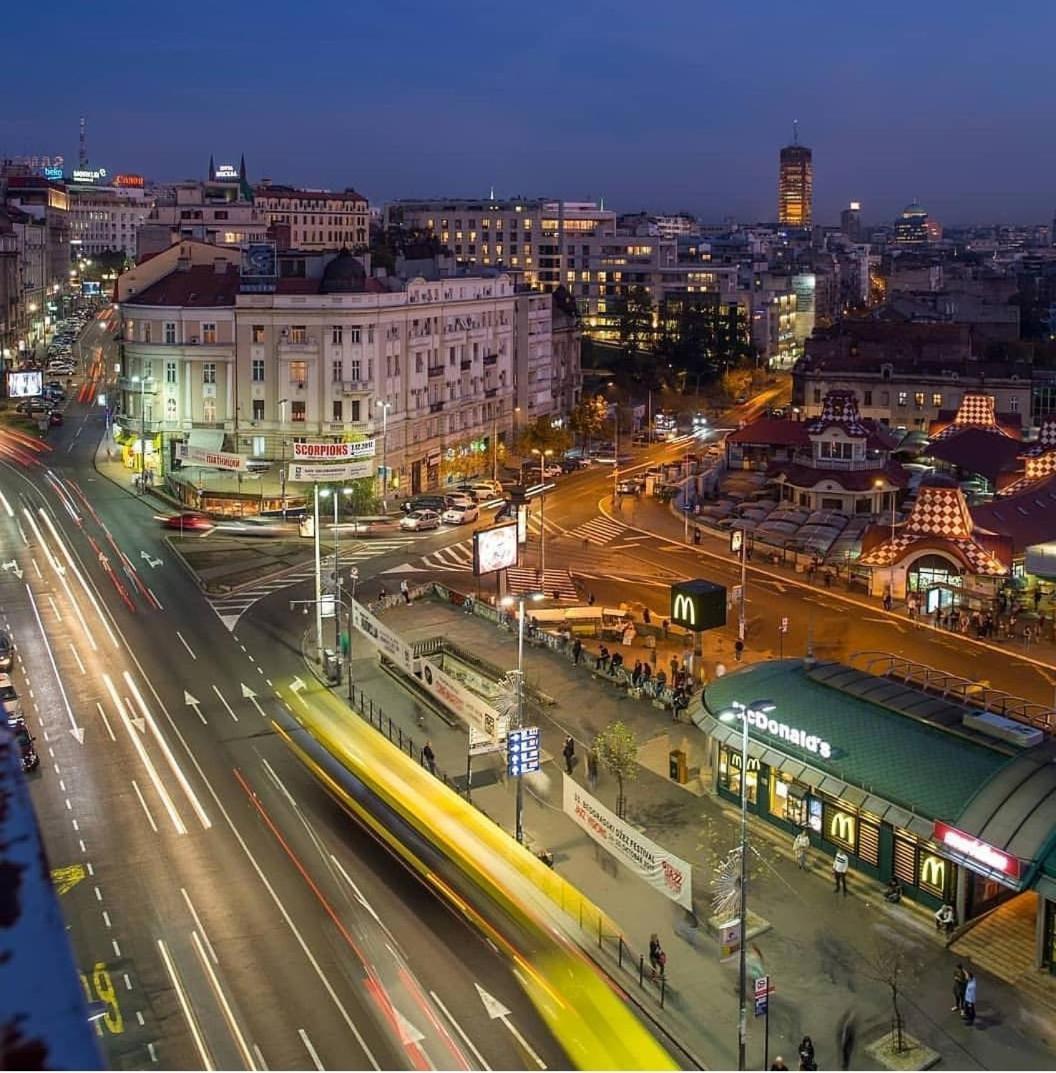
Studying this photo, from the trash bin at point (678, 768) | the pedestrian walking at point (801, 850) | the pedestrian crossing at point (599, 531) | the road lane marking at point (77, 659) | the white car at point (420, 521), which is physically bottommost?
the pedestrian walking at point (801, 850)

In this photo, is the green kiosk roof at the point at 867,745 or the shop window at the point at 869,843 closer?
the green kiosk roof at the point at 867,745

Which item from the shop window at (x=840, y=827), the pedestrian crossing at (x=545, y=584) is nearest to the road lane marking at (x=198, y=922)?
the shop window at (x=840, y=827)

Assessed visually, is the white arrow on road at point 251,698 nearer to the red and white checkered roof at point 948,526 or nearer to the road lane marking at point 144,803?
the road lane marking at point 144,803

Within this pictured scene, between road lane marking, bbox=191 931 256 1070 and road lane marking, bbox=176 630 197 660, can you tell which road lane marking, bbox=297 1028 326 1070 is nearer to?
road lane marking, bbox=191 931 256 1070

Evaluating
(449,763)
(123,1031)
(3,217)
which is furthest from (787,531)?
(3,217)

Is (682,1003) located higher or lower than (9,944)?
lower

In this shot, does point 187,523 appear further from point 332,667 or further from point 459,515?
point 332,667

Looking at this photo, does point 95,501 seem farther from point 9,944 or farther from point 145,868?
point 9,944
